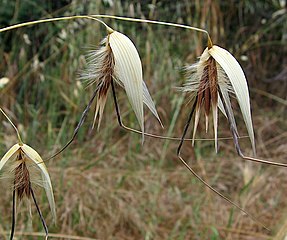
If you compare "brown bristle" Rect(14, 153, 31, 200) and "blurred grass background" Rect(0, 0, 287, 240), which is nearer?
"brown bristle" Rect(14, 153, 31, 200)

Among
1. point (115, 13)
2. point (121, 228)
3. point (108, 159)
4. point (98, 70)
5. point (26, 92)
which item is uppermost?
point (115, 13)

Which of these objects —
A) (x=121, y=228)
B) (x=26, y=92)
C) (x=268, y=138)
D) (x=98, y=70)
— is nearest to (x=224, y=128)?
(x=268, y=138)

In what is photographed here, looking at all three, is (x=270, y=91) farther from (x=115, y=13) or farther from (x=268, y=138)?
(x=115, y=13)

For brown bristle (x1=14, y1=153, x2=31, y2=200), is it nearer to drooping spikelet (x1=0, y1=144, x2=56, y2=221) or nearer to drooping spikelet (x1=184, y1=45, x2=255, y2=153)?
drooping spikelet (x1=0, y1=144, x2=56, y2=221)

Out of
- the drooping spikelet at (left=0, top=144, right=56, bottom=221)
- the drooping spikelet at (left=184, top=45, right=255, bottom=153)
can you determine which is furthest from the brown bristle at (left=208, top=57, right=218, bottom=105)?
the drooping spikelet at (left=0, top=144, right=56, bottom=221)

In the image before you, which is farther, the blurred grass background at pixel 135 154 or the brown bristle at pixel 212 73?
the blurred grass background at pixel 135 154

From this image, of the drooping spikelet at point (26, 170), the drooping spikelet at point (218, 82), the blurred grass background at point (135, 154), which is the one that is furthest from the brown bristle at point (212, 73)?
the blurred grass background at point (135, 154)

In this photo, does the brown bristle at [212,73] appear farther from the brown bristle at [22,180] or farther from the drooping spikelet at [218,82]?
the brown bristle at [22,180]
